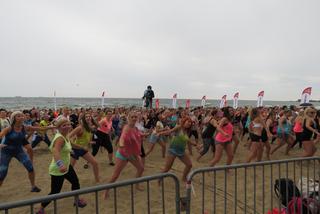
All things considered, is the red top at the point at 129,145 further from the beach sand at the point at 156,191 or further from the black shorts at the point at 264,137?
the black shorts at the point at 264,137

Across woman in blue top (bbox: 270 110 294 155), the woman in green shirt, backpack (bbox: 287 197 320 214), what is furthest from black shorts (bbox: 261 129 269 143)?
the woman in green shirt

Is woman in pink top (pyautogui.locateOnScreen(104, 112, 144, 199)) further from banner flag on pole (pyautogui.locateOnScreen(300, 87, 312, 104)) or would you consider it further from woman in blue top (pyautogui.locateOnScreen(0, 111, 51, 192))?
banner flag on pole (pyautogui.locateOnScreen(300, 87, 312, 104))

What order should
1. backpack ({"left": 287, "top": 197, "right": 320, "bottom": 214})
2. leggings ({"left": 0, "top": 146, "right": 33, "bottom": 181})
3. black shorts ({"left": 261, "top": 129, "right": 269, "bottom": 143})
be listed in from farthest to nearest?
black shorts ({"left": 261, "top": 129, "right": 269, "bottom": 143}), leggings ({"left": 0, "top": 146, "right": 33, "bottom": 181}), backpack ({"left": 287, "top": 197, "right": 320, "bottom": 214})

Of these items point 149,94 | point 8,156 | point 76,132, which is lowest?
point 8,156

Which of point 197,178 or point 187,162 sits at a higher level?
point 187,162

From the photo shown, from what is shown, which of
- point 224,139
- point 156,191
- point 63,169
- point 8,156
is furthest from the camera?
point 224,139

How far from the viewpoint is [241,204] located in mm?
5480

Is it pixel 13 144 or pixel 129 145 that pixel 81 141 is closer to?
pixel 13 144

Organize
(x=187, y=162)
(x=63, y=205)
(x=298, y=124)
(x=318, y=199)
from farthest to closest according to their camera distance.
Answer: (x=298, y=124), (x=187, y=162), (x=63, y=205), (x=318, y=199)

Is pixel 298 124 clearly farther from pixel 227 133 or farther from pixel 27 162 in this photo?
pixel 27 162

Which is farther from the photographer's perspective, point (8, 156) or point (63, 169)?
point (8, 156)

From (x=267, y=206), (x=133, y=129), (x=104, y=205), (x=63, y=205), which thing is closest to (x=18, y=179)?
(x=63, y=205)

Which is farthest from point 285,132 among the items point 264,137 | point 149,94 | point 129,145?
point 149,94

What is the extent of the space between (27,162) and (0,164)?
0.51m
